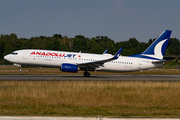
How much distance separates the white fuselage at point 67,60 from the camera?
108 feet

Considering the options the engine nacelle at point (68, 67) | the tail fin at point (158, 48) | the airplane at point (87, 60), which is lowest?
the engine nacelle at point (68, 67)

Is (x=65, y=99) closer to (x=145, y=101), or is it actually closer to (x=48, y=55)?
(x=145, y=101)

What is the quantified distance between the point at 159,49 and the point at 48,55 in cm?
1815

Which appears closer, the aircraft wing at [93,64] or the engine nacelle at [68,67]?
the engine nacelle at [68,67]

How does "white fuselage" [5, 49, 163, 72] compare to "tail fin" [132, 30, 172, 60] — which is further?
"tail fin" [132, 30, 172, 60]

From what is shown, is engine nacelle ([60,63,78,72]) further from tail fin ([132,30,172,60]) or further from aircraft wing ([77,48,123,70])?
tail fin ([132,30,172,60])

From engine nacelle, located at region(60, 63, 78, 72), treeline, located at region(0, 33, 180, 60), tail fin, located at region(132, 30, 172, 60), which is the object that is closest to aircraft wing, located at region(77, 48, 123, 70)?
Result: engine nacelle, located at region(60, 63, 78, 72)

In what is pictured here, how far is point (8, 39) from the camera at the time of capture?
131875 millimetres

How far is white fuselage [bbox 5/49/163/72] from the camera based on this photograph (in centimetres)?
3284

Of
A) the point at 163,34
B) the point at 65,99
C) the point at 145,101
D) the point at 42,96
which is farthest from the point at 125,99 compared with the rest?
the point at 163,34

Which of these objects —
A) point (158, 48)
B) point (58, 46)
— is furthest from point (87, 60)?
point (58, 46)

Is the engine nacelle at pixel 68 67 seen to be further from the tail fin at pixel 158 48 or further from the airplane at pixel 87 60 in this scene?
the tail fin at pixel 158 48

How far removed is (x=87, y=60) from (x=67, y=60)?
3116mm

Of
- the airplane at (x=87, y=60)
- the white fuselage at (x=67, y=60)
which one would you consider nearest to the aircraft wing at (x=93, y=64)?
the airplane at (x=87, y=60)
